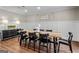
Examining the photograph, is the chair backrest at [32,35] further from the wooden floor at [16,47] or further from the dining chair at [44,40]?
the wooden floor at [16,47]

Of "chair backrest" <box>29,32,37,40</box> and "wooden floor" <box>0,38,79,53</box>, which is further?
"chair backrest" <box>29,32,37,40</box>

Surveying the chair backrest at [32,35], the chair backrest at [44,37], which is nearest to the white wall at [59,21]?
the chair backrest at [44,37]

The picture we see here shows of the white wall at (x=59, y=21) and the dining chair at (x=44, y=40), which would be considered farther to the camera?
the dining chair at (x=44, y=40)

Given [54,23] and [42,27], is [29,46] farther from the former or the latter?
[54,23]

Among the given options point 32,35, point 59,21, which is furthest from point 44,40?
point 59,21

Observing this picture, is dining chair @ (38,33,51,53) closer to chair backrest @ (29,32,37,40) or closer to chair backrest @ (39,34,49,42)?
chair backrest @ (39,34,49,42)

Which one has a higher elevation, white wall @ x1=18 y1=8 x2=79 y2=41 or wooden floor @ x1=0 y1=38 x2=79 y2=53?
white wall @ x1=18 y1=8 x2=79 y2=41

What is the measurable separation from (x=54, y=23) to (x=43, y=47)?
1045mm

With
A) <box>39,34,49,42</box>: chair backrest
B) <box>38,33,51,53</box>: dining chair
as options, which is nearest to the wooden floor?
<box>38,33,51,53</box>: dining chair

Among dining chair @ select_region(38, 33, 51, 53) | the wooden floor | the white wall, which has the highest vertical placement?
the white wall

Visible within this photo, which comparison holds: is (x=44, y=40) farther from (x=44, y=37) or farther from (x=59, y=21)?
(x=59, y=21)

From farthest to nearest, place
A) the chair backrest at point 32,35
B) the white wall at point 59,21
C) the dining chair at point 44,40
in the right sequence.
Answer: the chair backrest at point 32,35 < the dining chair at point 44,40 < the white wall at point 59,21

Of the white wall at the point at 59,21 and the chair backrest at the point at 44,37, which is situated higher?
the white wall at the point at 59,21
